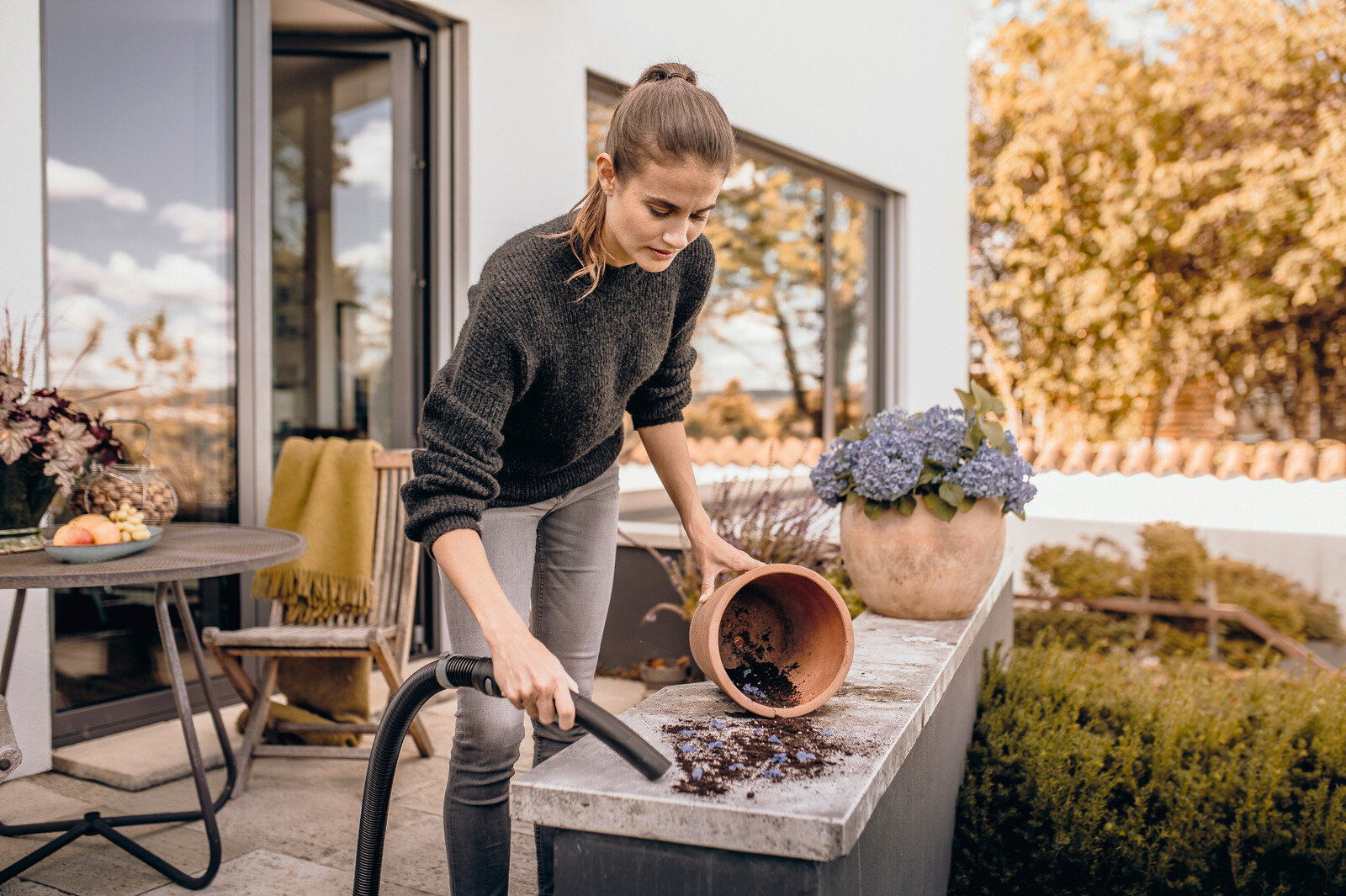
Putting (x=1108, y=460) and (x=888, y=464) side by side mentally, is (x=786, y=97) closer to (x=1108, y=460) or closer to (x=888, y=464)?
(x=888, y=464)

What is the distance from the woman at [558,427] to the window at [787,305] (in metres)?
3.41

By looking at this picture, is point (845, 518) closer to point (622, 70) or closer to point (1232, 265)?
point (622, 70)

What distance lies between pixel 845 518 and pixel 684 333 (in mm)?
753

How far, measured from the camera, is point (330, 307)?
3.88 metres

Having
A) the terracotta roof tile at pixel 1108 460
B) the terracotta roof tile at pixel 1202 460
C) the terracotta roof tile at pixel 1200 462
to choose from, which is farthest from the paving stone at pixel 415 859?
the terracotta roof tile at pixel 1200 462

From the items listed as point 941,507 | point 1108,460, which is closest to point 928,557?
point 941,507

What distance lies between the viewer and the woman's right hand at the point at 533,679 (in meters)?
1.05

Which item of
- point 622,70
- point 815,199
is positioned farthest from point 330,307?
point 815,199

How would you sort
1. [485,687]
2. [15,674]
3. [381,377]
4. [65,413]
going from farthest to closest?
[381,377]
[15,674]
[65,413]
[485,687]

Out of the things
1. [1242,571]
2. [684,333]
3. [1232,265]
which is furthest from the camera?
[1232,265]

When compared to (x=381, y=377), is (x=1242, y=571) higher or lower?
lower

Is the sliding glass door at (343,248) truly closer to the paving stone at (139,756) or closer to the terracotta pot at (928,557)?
the paving stone at (139,756)

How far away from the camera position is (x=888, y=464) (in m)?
2.09

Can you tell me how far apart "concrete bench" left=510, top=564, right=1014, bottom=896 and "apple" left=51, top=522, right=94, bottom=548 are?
3.98 feet
